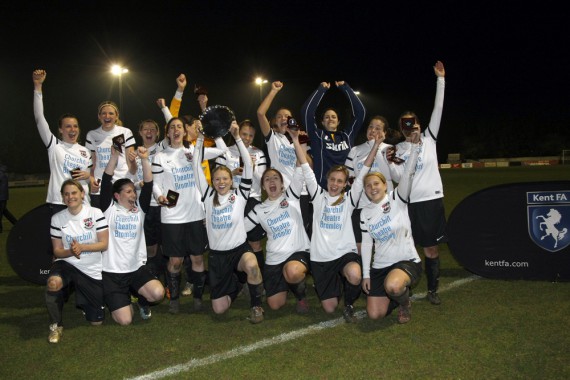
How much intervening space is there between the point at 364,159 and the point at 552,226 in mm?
2382

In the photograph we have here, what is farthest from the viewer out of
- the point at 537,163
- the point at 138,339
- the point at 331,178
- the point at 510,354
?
the point at 537,163

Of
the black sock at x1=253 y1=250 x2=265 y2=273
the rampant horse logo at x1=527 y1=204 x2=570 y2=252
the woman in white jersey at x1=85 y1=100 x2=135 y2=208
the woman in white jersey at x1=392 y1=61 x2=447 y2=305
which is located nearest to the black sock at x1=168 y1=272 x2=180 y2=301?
the black sock at x1=253 y1=250 x2=265 y2=273

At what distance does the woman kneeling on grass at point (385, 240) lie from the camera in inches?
208

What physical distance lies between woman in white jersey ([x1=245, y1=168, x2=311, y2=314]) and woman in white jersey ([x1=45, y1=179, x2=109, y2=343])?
1639mm

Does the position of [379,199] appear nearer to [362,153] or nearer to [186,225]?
[362,153]

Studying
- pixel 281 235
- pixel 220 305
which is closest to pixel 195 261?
pixel 220 305

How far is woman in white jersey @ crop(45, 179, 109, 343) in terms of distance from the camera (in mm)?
5414

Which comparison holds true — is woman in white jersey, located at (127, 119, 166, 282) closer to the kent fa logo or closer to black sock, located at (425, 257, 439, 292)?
black sock, located at (425, 257, 439, 292)

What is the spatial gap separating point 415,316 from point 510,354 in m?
1.22

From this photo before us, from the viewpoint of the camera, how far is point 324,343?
15.1 ft

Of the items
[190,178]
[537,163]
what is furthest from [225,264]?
[537,163]

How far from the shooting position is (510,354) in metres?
4.15

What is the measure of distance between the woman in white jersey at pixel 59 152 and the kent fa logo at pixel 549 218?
212 inches

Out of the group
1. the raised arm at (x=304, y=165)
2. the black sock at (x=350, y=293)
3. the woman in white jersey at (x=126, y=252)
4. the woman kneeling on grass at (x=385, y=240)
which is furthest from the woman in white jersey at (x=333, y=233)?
the woman in white jersey at (x=126, y=252)
